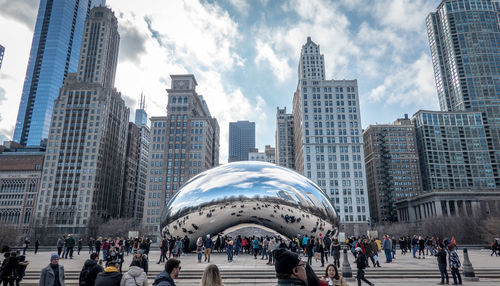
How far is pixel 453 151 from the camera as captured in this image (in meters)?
127

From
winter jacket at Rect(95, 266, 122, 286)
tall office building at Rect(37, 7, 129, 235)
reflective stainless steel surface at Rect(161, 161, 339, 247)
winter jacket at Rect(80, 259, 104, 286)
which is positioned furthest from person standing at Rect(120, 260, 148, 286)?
tall office building at Rect(37, 7, 129, 235)

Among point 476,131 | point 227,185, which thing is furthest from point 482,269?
point 476,131

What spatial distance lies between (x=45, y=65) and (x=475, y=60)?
19243 cm

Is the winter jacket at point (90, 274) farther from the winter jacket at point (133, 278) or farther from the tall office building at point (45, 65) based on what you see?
the tall office building at point (45, 65)

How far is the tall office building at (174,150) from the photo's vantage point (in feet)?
308

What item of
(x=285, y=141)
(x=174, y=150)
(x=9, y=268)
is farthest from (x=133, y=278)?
(x=285, y=141)

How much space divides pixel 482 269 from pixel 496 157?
140737mm

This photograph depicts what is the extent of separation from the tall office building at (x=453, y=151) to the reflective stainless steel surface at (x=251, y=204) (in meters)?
128

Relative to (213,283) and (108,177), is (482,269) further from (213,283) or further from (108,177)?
(108,177)

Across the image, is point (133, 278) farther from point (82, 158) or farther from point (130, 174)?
point (130, 174)

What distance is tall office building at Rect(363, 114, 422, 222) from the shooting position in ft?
407

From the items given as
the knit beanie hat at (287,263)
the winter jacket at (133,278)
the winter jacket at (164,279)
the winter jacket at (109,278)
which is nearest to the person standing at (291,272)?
the knit beanie hat at (287,263)

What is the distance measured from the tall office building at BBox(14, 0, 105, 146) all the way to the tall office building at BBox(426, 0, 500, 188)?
178m

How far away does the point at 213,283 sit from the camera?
11.8 feet
